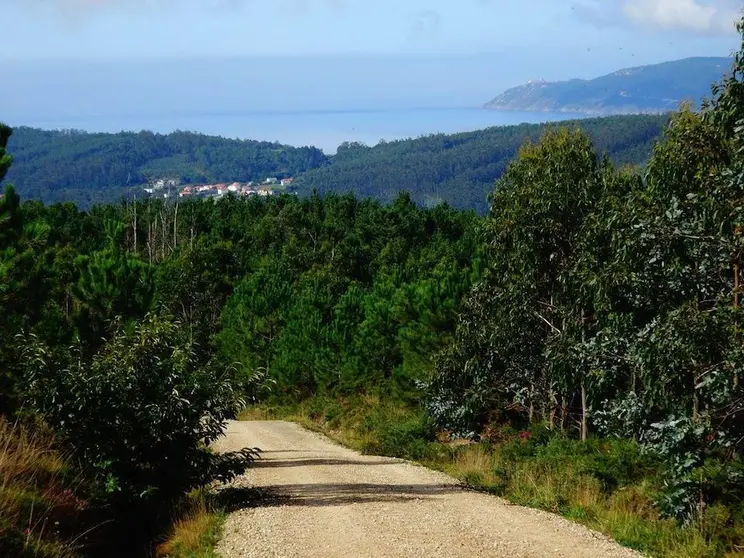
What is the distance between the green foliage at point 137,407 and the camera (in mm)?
12172

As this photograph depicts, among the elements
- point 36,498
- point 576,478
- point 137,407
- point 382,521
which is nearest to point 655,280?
point 576,478

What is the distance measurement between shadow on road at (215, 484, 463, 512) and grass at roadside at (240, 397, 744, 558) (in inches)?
46.7

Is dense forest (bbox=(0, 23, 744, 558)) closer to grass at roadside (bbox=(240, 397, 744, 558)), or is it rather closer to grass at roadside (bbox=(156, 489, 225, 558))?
grass at roadside (bbox=(240, 397, 744, 558))

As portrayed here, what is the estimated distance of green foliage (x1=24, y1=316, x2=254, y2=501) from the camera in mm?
12172

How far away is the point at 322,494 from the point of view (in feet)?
45.4

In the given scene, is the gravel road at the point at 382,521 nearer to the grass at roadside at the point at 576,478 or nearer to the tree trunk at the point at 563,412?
the grass at roadside at the point at 576,478

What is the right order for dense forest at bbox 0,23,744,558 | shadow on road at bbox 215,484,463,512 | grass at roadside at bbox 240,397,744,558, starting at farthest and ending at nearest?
1. shadow on road at bbox 215,484,463,512
2. grass at roadside at bbox 240,397,744,558
3. dense forest at bbox 0,23,744,558

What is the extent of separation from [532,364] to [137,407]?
33.1 feet

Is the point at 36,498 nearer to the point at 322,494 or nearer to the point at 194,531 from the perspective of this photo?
the point at 194,531

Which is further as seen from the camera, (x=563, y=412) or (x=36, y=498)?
(x=563, y=412)

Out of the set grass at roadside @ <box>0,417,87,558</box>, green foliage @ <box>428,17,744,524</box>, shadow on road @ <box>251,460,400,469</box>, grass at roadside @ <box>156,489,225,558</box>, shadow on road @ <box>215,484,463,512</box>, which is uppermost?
green foliage @ <box>428,17,744,524</box>

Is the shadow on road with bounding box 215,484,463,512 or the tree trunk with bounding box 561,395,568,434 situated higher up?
the shadow on road with bounding box 215,484,463,512

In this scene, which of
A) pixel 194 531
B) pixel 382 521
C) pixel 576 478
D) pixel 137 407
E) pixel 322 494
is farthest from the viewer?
pixel 576 478

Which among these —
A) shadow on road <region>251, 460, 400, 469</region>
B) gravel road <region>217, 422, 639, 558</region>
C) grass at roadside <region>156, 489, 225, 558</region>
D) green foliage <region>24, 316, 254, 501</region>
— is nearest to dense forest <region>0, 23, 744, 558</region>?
green foliage <region>24, 316, 254, 501</region>
